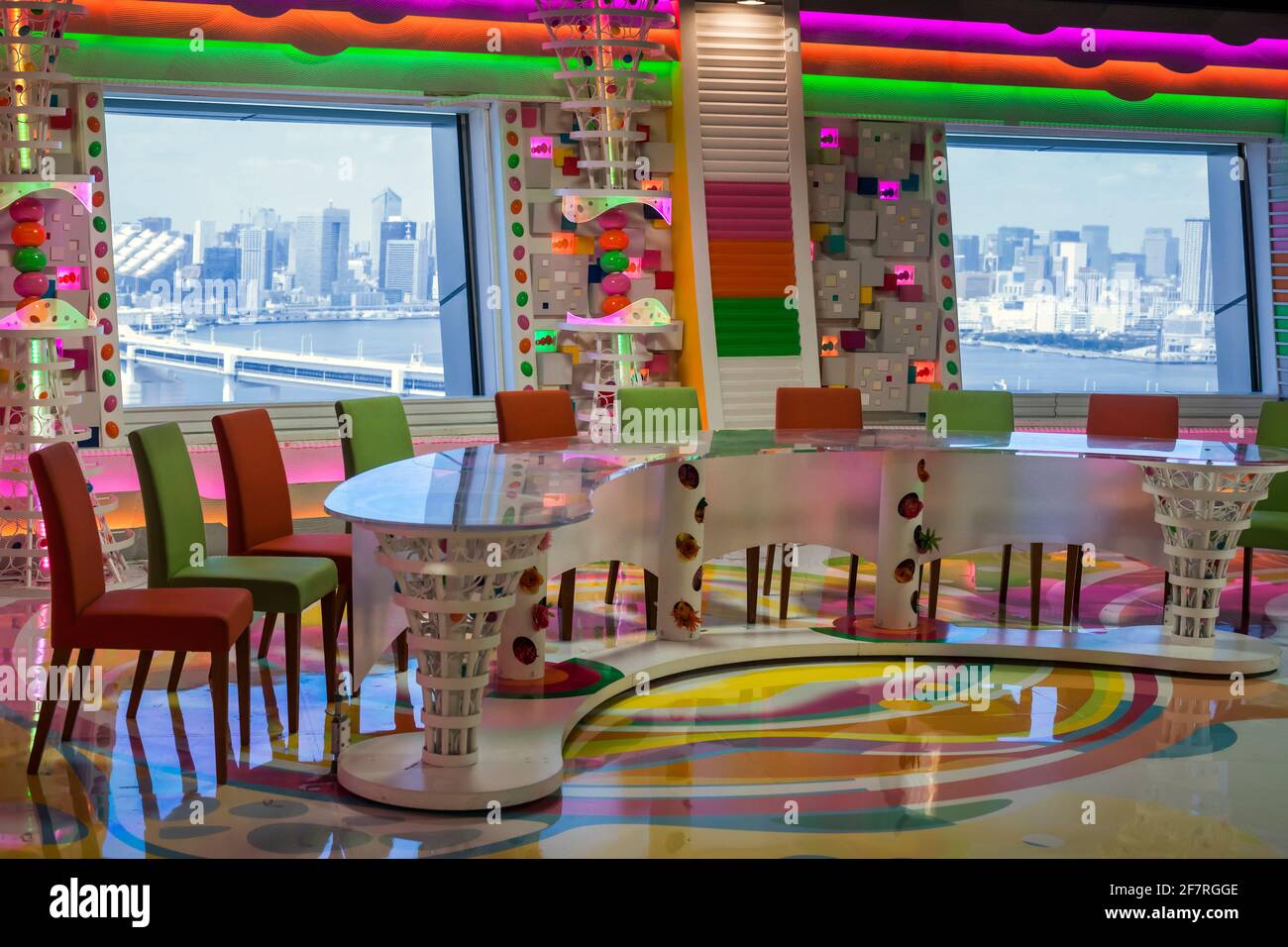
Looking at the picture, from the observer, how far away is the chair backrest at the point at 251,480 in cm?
482

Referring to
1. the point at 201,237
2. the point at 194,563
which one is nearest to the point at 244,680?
the point at 194,563

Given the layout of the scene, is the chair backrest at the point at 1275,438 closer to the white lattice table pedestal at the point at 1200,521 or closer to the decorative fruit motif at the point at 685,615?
the white lattice table pedestal at the point at 1200,521

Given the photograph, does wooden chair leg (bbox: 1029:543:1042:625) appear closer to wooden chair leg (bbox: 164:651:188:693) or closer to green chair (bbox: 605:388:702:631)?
green chair (bbox: 605:388:702:631)

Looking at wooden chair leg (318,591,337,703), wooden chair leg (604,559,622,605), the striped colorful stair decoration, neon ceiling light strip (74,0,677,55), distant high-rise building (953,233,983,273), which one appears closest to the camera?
wooden chair leg (318,591,337,703)

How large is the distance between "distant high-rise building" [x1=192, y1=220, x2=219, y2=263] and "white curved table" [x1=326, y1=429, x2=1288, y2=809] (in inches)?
127

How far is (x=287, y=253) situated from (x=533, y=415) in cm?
273

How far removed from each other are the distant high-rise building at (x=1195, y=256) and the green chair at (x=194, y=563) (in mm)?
7492

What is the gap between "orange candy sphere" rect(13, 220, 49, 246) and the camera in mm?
6531

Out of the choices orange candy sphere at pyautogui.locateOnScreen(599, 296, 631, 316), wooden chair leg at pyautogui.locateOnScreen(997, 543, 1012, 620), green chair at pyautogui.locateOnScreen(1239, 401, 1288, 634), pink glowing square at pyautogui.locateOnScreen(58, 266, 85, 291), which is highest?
pink glowing square at pyautogui.locateOnScreen(58, 266, 85, 291)

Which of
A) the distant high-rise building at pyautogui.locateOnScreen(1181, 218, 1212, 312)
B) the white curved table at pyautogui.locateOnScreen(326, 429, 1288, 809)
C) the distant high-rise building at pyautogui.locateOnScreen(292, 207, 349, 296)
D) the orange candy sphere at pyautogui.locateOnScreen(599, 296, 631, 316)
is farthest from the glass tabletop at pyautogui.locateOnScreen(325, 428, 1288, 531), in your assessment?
the distant high-rise building at pyautogui.locateOnScreen(1181, 218, 1212, 312)

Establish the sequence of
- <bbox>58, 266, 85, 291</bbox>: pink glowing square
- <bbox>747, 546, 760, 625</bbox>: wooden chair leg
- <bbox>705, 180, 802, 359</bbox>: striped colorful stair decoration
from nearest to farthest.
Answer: <bbox>747, 546, 760, 625</bbox>: wooden chair leg → <bbox>58, 266, 85, 291</bbox>: pink glowing square → <bbox>705, 180, 802, 359</bbox>: striped colorful stair decoration

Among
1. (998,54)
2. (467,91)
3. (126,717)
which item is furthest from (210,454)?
(998,54)

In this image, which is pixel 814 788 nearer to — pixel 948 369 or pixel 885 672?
pixel 885 672

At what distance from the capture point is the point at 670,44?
7961mm
